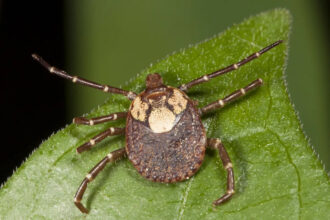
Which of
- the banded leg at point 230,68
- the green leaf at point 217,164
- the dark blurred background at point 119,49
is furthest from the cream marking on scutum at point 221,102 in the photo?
the dark blurred background at point 119,49

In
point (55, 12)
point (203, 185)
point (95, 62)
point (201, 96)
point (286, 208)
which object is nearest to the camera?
point (286, 208)

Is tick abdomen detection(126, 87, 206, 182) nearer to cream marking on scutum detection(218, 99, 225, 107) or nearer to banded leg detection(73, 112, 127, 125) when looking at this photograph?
banded leg detection(73, 112, 127, 125)

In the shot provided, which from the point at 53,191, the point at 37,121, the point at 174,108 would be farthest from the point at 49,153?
the point at 37,121

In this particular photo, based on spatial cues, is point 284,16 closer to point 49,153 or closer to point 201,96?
point 201,96

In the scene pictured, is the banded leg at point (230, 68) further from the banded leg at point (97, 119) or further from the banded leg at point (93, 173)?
the banded leg at point (93, 173)

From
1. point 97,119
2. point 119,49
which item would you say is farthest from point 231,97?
point 119,49
